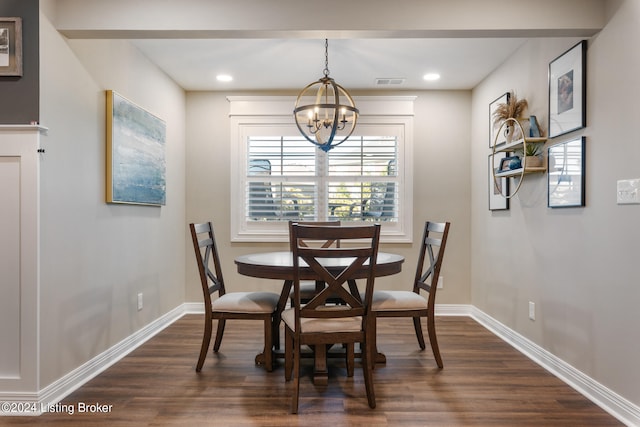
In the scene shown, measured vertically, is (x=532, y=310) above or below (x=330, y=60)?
below

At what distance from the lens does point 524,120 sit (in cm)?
320

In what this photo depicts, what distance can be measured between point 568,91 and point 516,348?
196 centimetres

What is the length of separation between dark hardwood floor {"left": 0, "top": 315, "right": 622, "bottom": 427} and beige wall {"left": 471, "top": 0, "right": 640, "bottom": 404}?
0.29 metres

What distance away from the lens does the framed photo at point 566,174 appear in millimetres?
2492

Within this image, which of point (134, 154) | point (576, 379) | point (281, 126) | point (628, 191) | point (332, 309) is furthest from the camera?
point (281, 126)

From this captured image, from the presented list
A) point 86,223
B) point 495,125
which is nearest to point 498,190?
point 495,125

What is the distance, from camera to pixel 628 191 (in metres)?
2.10

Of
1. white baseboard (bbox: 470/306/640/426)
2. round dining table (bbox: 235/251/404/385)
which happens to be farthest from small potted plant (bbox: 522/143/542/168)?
white baseboard (bbox: 470/306/640/426)

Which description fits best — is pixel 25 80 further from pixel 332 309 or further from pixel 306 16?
pixel 332 309

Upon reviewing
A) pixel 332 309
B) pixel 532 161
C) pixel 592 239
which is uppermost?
pixel 532 161

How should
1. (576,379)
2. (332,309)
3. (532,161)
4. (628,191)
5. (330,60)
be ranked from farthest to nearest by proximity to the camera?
(330,60) < (532,161) < (576,379) < (332,309) < (628,191)

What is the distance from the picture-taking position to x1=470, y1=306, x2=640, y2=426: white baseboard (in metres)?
2.11

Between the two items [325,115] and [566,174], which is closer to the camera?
[566,174]

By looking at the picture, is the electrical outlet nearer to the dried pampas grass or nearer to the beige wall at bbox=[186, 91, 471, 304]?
the beige wall at bbox=[186, 91, 471, 304]
